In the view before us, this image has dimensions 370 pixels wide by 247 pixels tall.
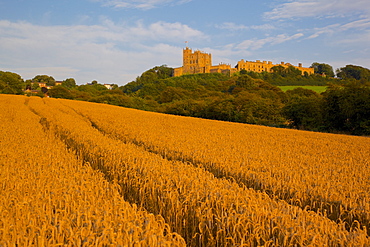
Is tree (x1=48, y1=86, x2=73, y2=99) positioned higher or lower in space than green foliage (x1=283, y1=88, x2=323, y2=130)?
higher

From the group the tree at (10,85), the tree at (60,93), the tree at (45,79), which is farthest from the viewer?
the tree at (45,79)

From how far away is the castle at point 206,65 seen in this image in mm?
171163

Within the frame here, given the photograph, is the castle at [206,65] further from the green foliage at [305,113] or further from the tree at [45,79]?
the green foliage at [305,113]

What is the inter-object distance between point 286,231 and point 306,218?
0.74 meters

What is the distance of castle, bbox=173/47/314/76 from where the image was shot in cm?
17116

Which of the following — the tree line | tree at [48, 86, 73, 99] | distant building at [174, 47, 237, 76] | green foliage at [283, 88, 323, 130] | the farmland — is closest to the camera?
the farmland

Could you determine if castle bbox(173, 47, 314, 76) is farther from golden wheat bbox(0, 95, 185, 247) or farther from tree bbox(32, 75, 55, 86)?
golden wheat bbox(0, 95, 185, 247)

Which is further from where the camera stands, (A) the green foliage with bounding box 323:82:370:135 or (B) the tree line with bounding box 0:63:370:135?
(B) the tree line with bounding box 0:63:370:135

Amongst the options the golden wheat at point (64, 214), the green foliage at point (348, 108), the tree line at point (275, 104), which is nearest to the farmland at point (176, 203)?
the golden wheat at point (64, 214)

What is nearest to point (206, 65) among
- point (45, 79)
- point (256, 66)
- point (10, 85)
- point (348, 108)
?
point (256, 66)

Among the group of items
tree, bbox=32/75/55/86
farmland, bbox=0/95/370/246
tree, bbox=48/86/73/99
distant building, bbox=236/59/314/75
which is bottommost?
farmland, bbox=0/95/370/246

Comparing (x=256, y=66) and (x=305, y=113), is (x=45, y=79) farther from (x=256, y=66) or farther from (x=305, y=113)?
(x=305, y=113)

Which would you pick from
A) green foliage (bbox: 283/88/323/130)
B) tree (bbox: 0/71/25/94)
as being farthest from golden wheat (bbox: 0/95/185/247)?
tree (bbox: 0/71/25/94)

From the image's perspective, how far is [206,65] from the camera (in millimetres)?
177625
